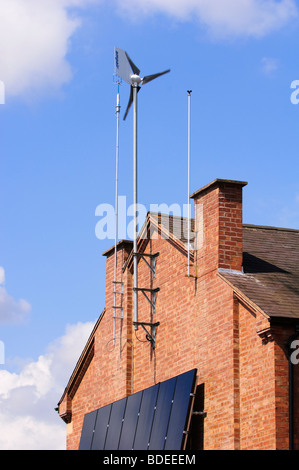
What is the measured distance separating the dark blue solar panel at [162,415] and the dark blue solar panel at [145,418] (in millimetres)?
255

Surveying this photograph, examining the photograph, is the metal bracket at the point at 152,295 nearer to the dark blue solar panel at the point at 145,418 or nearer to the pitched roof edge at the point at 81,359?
the dark blue solar panel at the point at 145,418

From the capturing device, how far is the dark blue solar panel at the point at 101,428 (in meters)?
25.5

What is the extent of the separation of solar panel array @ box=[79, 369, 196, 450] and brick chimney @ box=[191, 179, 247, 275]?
8.35 ft

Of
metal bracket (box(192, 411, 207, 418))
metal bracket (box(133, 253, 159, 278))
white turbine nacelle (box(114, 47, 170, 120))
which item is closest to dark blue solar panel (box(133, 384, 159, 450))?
metal bracket (box(192, 411, 207, 418))

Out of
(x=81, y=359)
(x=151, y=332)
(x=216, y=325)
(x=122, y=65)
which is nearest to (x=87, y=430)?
(x=81, y=359)

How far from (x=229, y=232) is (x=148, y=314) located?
402cm

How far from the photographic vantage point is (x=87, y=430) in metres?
26.8

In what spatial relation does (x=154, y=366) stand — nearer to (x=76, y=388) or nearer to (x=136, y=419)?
(x=136, y=419)

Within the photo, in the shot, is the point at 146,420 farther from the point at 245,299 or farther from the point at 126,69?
the point at 126,69

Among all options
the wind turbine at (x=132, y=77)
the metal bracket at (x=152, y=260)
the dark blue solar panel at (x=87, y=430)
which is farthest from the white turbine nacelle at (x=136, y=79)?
the dark blue solar panel at (x=87, y=430)

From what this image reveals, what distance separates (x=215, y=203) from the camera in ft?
73.3

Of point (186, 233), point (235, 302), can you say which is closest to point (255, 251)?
point (186, 233)

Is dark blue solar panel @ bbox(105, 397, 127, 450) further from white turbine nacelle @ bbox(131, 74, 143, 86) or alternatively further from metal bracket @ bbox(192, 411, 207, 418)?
white turbine nacelle @ bbox(131, 74, 143, 86)

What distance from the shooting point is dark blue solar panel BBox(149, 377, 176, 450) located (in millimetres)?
22078
